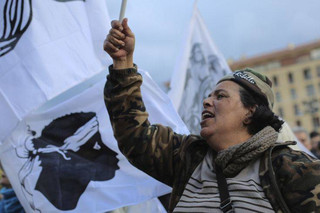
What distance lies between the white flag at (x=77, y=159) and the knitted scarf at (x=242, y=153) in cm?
116

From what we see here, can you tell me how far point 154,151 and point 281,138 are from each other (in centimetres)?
148

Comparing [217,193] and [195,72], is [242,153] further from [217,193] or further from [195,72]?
[195,72]

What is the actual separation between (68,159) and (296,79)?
6351 cm

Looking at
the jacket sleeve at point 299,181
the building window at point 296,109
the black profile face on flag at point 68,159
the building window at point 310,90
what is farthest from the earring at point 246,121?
the building window at point 296,109

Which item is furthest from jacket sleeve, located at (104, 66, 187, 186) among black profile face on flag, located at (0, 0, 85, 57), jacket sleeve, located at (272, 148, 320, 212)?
black profile face on flag, located at (0, 0, 85, 57)

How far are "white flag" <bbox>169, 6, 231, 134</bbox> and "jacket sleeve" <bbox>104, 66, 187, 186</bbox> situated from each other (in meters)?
2.41

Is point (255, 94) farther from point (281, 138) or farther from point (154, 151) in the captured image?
point (281, 138)

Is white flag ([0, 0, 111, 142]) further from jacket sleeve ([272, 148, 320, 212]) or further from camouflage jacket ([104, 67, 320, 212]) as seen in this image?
jacket sleeve ([272, 148, 320, 212])

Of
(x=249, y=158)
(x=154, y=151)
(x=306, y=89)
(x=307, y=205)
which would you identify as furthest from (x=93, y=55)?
(x=306, y=89)

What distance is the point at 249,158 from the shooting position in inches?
72.3

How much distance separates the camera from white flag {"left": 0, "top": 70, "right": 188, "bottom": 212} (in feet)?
10.0

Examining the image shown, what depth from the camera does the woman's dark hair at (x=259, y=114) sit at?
205 centimetres

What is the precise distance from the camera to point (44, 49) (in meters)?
3.11

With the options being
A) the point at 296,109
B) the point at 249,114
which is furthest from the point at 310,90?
the point at 249,114
